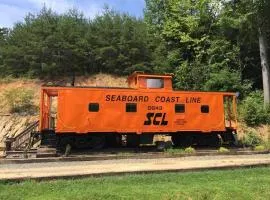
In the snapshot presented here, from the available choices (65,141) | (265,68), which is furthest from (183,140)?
(265,68)

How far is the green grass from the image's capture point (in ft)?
36.7

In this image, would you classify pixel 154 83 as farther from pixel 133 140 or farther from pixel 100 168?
pixel 100 168

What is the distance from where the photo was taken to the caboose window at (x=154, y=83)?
22.6m

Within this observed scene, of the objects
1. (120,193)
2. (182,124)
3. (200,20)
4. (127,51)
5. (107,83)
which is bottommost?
(120,193)

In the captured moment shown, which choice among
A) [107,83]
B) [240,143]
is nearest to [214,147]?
[240,143]

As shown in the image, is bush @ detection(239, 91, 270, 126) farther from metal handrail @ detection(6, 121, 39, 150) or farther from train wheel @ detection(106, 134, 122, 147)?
metal handrail @ detection(6, 121, 39, 150)

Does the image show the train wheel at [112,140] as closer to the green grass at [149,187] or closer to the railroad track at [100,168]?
the railroad track at [100,168]

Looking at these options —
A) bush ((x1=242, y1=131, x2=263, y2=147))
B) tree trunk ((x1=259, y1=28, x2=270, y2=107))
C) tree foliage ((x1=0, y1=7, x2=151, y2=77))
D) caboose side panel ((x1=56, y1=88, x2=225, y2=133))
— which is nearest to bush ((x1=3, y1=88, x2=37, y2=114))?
tree foliage ((x1=0, y1=7, x2=151, y2=77))

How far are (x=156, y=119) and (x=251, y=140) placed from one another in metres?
5.69

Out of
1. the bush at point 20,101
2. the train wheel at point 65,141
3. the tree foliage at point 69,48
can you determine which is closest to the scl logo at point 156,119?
the train wheel at point 65,141

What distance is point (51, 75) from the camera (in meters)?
33.9

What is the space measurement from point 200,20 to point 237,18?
5.75 m

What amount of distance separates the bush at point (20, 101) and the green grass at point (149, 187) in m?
16.7

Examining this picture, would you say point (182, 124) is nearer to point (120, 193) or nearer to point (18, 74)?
point (120, 193)
